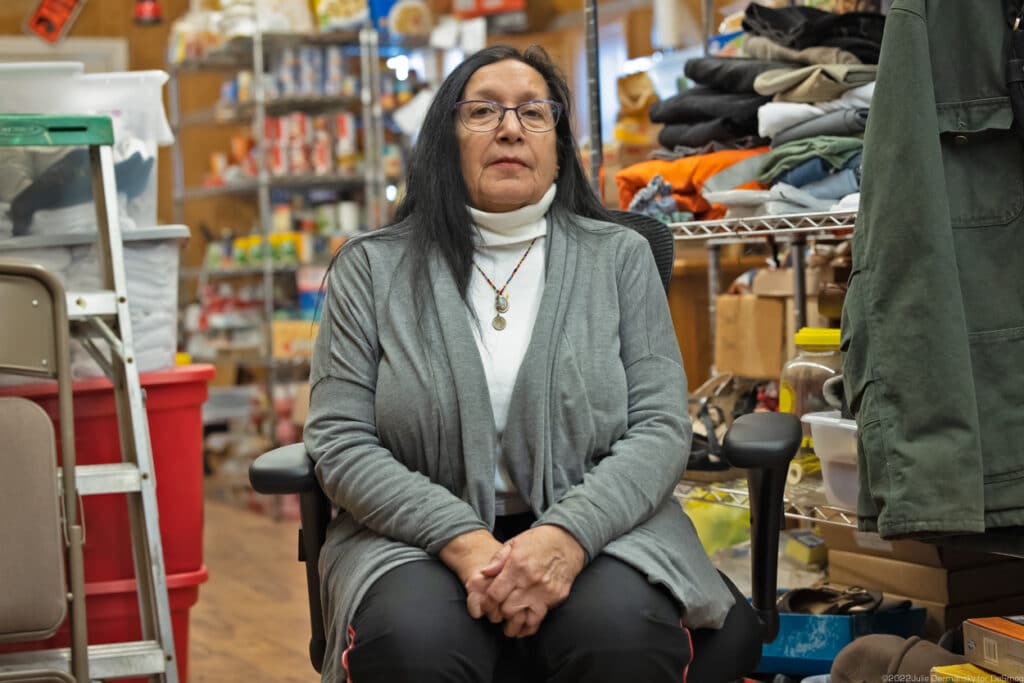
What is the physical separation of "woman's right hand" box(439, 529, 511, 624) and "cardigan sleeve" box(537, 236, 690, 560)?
3.1 inches

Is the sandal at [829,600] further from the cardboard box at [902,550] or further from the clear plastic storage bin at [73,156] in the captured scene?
the clear plastic storage bin at [73,156]

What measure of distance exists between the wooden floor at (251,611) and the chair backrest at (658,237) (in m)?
1.44

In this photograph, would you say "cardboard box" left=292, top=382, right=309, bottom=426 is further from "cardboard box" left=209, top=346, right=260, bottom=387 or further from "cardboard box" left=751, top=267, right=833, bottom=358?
"cardboard box" left=751, top=267, right=833, bottom=358

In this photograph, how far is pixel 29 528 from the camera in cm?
206

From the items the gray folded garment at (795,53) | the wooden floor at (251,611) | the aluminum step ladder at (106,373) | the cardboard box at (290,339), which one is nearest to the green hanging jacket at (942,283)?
the gray folded garment at (795,53)

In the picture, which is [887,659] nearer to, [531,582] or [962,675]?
[962,675]

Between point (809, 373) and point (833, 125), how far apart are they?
457 mm

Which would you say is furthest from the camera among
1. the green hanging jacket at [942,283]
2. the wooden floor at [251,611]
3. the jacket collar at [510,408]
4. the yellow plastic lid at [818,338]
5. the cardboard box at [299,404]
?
the cardboard box at [299,404]

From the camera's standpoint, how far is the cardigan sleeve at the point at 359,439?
163 centimetres

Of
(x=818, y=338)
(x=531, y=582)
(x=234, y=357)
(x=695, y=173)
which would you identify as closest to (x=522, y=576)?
(x=531, y=582)

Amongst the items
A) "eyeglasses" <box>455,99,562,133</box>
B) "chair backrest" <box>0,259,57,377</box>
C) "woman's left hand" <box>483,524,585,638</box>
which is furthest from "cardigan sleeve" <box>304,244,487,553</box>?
"chair backrest" <box>0,259,57,377</box>

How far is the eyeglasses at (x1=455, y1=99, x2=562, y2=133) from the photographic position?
192 cm

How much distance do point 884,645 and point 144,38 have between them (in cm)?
676

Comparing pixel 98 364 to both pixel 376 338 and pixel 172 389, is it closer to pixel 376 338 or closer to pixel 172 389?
pixel 172 389
